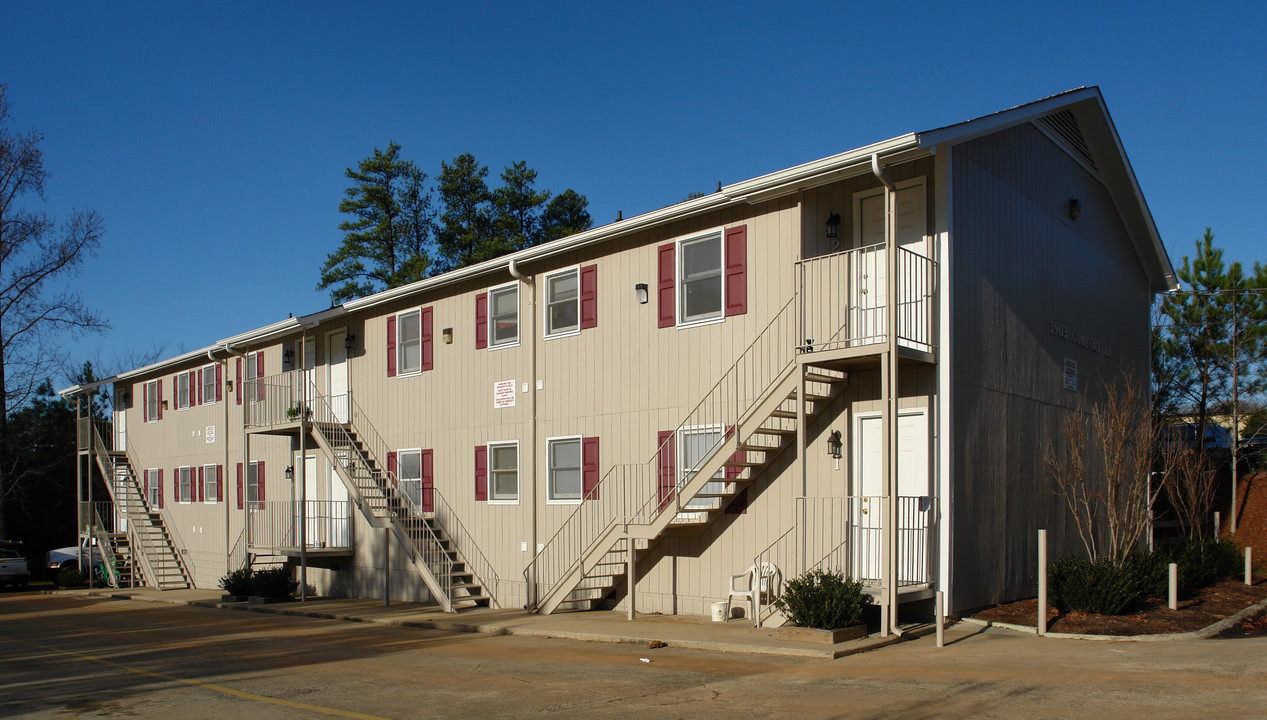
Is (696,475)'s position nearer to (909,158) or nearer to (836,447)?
(836,447)

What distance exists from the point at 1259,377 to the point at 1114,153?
9.60 meters

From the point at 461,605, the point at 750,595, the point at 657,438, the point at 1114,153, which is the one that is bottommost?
the point at 461,605

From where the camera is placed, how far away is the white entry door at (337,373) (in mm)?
22781

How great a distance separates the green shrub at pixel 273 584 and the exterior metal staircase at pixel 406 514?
2784mm

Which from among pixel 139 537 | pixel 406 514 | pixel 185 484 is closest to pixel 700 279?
Result: pixel 406 514

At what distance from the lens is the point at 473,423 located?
1928 cm

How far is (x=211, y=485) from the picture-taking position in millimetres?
27609

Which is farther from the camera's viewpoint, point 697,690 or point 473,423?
point 473,423

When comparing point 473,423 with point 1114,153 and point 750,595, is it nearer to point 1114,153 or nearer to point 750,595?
point 750,595

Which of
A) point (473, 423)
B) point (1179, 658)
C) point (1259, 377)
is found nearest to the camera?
point (1179, 658)

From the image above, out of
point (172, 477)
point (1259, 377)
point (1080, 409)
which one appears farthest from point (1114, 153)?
point (172, 477)

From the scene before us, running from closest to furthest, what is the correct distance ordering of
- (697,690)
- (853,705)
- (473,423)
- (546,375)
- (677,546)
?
(853,705) < (697,690) < (677,546) < (546,375) < (473,423)

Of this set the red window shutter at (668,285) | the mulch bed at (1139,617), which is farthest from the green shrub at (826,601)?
the red window shutter at (668,285)

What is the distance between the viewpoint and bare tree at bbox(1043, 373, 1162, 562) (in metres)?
14.1
